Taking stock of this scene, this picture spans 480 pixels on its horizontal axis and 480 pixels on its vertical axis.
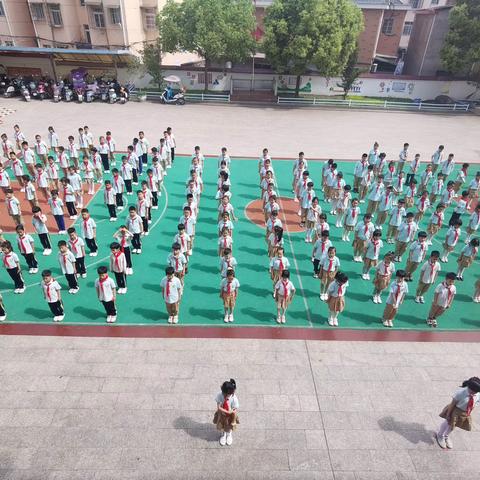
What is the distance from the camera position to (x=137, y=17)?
33625mm

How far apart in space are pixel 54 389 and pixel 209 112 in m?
25.3

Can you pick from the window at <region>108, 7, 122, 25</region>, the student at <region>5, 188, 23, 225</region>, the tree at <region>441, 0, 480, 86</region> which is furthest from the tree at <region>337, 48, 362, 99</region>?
the student at <region>5, 188, 23, 225</region>

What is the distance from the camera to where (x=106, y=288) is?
28.3ft

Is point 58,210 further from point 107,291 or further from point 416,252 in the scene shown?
point 416,252

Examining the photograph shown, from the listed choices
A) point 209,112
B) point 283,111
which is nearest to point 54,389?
point 209,112

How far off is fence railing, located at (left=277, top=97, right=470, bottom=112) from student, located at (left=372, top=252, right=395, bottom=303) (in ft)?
86.2

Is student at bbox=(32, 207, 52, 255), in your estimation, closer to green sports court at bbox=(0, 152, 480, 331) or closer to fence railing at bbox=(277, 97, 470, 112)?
green sports court at bbox=(0, 152, 480, 331)

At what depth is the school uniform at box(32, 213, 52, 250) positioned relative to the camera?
10773 mm

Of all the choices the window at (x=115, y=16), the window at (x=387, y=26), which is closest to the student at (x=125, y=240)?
the window at (x=115, y=16)

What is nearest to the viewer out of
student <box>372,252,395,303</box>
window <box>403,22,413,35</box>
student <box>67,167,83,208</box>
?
student <box>372,252,395,303</box>

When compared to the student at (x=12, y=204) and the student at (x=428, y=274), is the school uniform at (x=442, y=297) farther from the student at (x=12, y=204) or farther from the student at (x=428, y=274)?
the student at (x=12, y=204)

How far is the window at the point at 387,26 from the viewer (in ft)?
141

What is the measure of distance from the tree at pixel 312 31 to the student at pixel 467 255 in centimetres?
2185

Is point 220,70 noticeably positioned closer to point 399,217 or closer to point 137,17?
point 137,17
